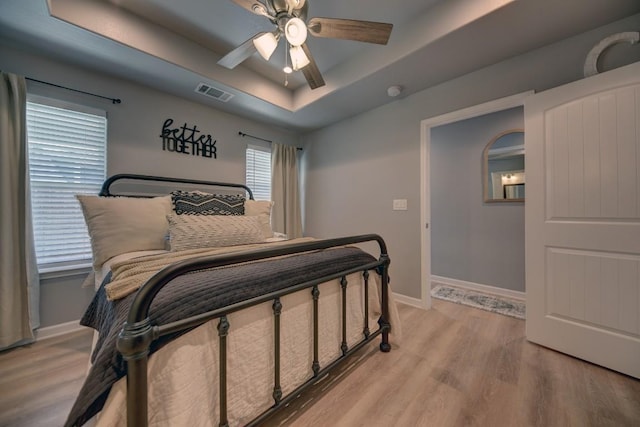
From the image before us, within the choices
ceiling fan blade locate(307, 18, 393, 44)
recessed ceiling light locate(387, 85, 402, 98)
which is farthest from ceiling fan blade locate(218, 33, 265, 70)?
recessed ceiling light locate(387, 85, 402, 98)

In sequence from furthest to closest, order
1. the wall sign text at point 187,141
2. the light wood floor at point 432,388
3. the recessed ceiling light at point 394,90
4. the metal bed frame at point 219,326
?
the wall sign text at point 187,141
the recessed ceiling light at point 394,90
the light wood floor at point 432,388
the metal bed frame at point 219,326

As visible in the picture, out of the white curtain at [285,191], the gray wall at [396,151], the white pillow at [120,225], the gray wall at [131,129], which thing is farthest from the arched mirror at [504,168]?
the white pillow at [120,225]

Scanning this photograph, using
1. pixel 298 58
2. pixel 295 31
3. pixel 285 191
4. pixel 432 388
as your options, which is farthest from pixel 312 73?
pixel 432 388

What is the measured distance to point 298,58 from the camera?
157cm

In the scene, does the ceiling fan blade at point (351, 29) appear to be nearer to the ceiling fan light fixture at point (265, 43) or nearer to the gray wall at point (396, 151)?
the ceiling fan light fixture at point (265, 43)

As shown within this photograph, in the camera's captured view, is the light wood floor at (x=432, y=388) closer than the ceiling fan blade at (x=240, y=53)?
Yes

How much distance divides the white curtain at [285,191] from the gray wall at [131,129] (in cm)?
48

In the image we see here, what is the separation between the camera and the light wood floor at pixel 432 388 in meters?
1.20

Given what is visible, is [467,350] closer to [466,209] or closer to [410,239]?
[410,239]

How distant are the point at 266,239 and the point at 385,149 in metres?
1.80

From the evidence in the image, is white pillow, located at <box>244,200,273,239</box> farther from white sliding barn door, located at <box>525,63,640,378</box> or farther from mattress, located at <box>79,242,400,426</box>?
white sliding barn door, located at <box>525,63,640,378</box>

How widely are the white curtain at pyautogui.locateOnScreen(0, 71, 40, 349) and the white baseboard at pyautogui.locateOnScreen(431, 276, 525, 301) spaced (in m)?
4.17

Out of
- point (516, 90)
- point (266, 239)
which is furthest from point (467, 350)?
point (516, 90)

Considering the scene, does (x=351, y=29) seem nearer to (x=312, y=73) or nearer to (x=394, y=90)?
(x=312, y=73)
